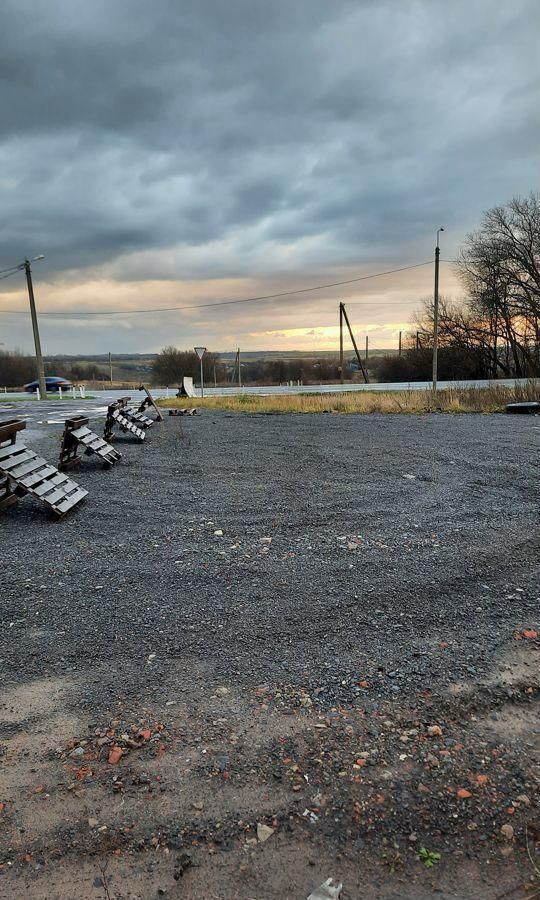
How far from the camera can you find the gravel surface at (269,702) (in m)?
1.78

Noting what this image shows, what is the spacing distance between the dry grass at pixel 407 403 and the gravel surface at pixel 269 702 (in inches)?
513

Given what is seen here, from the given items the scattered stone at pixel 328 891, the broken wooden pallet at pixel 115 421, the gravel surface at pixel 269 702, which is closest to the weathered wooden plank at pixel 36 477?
the gravel surface at pixel 269 702

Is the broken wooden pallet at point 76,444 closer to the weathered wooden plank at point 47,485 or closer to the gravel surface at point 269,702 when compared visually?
the weathered wooden plank at point 47,485

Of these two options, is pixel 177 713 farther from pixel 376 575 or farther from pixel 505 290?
pixel 505 290

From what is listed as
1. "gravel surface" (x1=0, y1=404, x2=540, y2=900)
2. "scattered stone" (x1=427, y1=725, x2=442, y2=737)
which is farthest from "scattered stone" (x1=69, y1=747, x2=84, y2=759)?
"scattered stone" (x1=427, y1=725, x2=442, y2=737)

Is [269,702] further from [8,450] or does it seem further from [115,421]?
[115,421]

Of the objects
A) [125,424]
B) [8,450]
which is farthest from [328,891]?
[125,424]

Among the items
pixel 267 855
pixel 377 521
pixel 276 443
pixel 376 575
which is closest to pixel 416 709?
pixel 267 855

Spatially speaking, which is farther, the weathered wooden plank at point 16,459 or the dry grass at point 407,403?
the dry grass at point 407,403

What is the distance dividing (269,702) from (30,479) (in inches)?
164

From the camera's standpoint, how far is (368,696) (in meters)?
2.59

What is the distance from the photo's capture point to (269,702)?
8.45ft

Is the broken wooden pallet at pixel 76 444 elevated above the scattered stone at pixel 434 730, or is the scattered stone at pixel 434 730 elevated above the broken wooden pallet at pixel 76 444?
the broken wooden pallet at pixel 76 444

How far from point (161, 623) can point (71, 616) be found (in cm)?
63
